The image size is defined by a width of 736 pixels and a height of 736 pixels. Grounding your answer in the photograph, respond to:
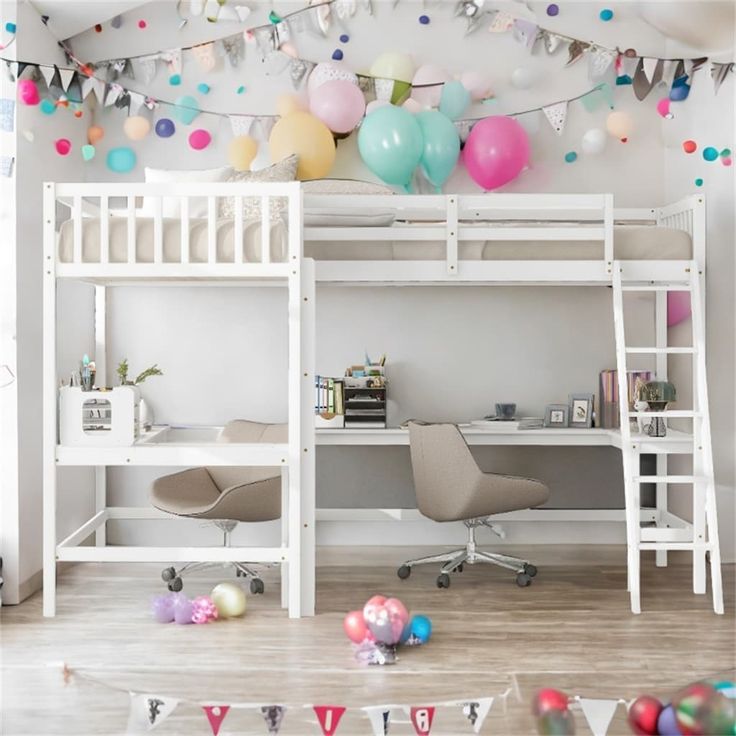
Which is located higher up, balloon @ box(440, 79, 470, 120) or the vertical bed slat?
balloon @ box(440, 79, 470, 120)

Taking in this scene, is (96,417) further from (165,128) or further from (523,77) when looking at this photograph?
(523,77)

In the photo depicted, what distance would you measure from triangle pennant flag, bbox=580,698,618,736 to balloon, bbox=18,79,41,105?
10.8 ft

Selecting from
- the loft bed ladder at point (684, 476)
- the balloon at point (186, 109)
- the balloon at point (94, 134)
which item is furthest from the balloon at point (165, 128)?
the loft bed ladder at point (684, 476)

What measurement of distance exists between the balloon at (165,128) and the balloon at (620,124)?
7.29ft

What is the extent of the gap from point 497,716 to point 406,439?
244 centimetres

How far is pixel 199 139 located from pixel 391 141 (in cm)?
102

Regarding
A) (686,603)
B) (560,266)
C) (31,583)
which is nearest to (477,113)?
(560,266)

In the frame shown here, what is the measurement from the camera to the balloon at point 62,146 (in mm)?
4414

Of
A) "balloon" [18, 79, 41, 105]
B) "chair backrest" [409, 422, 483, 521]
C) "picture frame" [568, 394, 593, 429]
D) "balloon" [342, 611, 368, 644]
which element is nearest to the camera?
"balloon" [342, 611, 368, 644]

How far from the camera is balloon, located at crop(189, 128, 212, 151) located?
15.8ft

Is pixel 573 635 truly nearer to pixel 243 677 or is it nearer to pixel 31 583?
pixel 243 677

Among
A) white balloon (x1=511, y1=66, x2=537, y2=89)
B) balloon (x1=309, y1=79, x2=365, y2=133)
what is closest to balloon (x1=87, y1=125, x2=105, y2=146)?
balloon (x1=309, y1=79, x2=365, y2=133)

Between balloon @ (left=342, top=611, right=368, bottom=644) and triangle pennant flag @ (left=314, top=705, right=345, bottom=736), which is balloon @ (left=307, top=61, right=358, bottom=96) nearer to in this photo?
balloon @ (left=342, top=611, right=368, bottom=644)

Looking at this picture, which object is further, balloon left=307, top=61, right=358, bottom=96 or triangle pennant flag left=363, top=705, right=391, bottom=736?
balloon left=307, top=61, right=358, bottom=96
